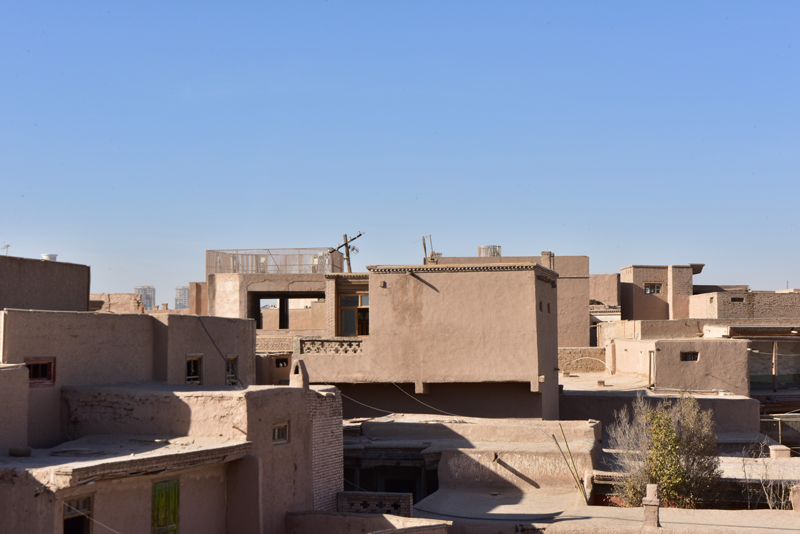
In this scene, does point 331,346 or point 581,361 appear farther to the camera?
point 581,361

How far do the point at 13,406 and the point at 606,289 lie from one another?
108ft

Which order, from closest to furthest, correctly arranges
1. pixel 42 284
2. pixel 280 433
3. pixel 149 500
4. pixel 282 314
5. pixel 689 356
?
pixel 149 500
pixel 280 433
pixel 42 284
pixel 689 356
pixel 282 314

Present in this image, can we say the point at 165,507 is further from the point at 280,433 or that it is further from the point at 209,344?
the point at 209,344

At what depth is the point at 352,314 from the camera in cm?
2317

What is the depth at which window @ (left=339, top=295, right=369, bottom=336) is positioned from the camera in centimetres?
2316

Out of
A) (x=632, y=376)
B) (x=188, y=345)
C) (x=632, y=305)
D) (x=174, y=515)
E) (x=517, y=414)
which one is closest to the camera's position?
(x=174, y=515)

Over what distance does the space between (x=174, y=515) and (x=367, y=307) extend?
11.8 meters

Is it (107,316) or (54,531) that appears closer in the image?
(54,531)

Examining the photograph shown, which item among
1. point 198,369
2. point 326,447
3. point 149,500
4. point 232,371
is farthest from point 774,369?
point 149,500

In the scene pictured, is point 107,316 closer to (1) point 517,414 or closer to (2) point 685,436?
(1) point 517,414

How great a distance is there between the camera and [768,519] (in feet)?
47.1

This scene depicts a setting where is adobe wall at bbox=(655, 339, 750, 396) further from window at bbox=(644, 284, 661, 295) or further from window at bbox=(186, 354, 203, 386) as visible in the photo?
window at bbox=(644, 284, 661, 295)

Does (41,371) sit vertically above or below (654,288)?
below

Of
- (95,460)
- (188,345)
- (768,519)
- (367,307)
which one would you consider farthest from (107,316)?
(768,519)
